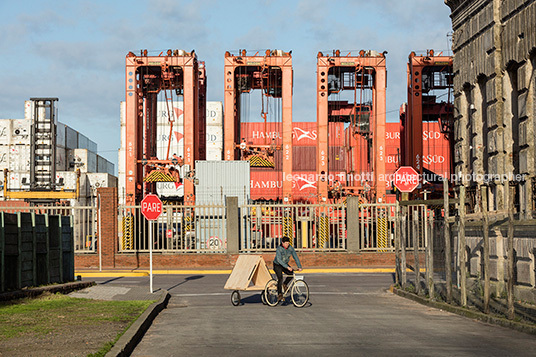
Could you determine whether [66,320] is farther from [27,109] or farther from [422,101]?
[27,109]

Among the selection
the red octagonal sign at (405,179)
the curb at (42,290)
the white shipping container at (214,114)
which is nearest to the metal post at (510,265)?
the red octagonal sign at (405,179)

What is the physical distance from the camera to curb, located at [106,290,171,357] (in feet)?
29.6

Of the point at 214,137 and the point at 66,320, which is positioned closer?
the point at 66,320

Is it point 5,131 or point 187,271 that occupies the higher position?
point 5,131

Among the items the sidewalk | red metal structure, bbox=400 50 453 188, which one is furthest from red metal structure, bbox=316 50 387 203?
the sidewalk

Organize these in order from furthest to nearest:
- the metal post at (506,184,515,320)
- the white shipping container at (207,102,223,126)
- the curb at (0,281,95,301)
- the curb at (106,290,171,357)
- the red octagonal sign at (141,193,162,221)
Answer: the white shipping container at (207,102,223,126), the red octagonal sign at (141,193,162,221), the curb at (0,281,95,301), the metal post at (506,184,515,320), the curb at (106,290,171,357)

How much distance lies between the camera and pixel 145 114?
43.6 metres

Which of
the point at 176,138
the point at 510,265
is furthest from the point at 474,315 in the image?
the point at 176,138

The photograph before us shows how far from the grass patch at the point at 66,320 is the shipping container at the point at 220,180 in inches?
745

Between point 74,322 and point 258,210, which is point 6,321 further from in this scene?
point 258,210

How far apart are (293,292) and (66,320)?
548 cm

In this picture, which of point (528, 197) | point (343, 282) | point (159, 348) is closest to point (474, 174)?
point (528, 197)

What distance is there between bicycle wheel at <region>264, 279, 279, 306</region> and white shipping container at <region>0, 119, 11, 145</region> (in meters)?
42.6

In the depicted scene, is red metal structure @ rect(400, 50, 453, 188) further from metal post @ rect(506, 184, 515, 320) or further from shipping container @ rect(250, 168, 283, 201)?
metal post @ rect(506, 184, 515, 320)
